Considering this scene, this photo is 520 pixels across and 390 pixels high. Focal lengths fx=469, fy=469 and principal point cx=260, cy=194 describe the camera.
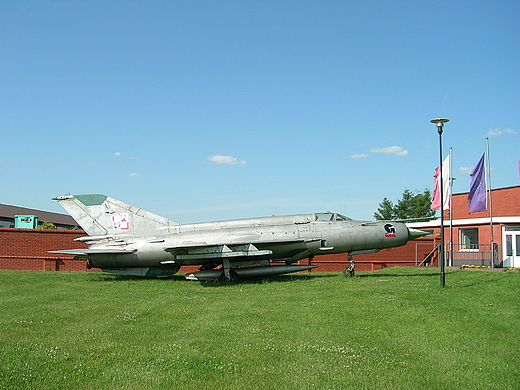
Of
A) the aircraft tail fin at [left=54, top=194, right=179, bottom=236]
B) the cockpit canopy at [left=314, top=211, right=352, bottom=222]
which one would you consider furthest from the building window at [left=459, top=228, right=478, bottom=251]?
the aircraft tail fin at [left=54, top=194, right=179, bottom=236]

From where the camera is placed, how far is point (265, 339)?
9.86 meters

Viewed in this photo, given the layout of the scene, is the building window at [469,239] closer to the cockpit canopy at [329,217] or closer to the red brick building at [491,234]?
the red brick building at [491,234]

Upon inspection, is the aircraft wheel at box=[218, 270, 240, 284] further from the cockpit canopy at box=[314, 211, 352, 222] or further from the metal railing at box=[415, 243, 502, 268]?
the metal railing at box=[415, 243, 502, 268]

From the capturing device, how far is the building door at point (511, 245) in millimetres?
29219

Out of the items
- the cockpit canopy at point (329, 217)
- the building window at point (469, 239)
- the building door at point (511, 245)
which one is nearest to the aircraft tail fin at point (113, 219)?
the cockpit canopy at point (329, 217)

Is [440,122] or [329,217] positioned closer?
[440,122]

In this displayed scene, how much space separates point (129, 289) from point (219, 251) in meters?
3.89

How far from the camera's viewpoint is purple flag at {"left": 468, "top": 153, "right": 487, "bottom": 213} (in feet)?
89.8

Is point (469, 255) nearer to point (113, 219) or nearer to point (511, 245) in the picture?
point (511, 245)

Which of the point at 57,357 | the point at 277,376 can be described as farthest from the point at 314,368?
the point at 57,357

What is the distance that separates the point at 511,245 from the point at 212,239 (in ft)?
67.1

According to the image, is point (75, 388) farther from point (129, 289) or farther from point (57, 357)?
point (129, 289)

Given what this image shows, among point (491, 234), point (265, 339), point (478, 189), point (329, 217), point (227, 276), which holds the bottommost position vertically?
point (265, 339)

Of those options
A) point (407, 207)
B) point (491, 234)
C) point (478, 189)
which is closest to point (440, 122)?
point (478, 189)
